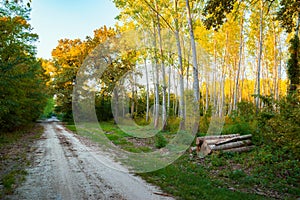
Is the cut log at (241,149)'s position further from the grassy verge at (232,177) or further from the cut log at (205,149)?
the cut log at (205,149)

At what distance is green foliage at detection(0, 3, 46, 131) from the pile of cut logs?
7.75m

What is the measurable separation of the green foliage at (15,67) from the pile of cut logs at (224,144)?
7.75 meters

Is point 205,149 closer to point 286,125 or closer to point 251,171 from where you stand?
point 251,171

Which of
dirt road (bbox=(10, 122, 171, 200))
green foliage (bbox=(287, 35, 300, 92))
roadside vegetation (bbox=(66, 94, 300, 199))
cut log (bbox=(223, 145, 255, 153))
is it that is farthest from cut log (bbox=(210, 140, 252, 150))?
green foliage (bbox=(287, 35, 300, 92))

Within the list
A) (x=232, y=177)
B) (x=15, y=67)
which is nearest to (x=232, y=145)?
(x=232, y=177)

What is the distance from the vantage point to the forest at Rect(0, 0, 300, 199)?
19.8 feet

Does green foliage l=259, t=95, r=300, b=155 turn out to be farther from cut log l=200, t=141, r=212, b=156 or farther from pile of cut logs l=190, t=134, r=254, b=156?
cut log l=200, t=141, r=212, b=156

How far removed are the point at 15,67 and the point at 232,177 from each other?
12060mm

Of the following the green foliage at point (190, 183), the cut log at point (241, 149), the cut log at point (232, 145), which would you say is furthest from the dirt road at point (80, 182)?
the cut log at point (241, 149)

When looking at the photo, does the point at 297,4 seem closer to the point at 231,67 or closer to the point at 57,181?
the point at 57,181

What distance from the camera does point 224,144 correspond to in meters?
7.99

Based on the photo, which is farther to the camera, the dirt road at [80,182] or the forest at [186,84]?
the forest at [186,84]

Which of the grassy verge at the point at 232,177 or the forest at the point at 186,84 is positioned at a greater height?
the forest at the point at 186,84

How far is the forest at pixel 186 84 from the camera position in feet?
19.8
